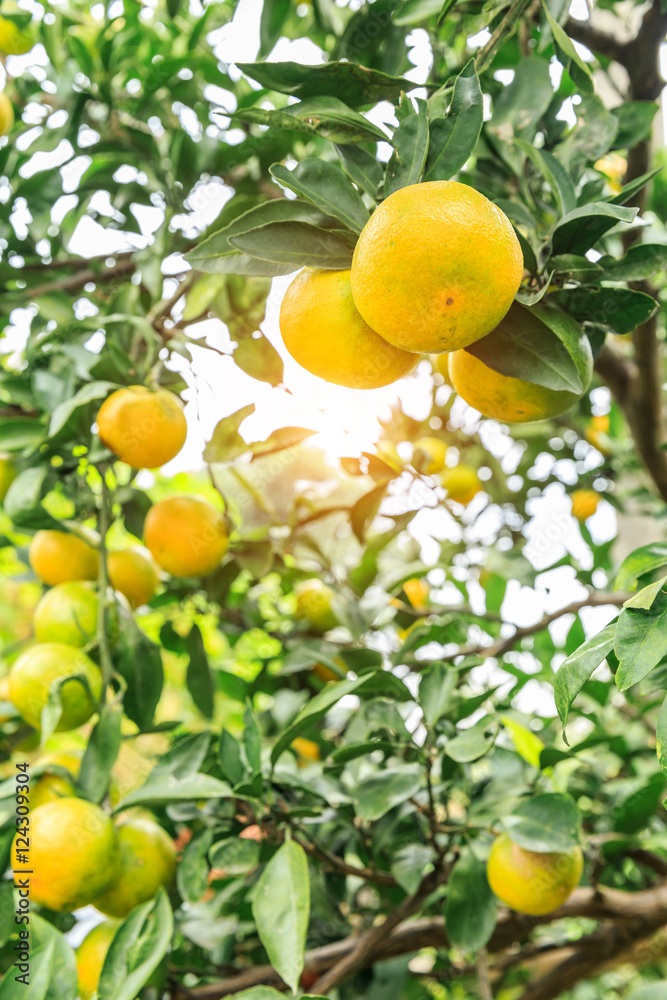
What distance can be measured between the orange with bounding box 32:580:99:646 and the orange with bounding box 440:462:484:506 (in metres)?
0.77

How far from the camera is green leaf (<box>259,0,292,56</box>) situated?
3.47 ft

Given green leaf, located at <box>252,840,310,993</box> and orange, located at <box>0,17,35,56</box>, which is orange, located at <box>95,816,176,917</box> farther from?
orange, located at <box>0,17,35,56</box>

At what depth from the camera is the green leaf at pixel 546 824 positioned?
703mm

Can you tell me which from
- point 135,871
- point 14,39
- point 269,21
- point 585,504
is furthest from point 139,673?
point 14,39

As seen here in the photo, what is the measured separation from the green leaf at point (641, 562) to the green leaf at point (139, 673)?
22.7 inches

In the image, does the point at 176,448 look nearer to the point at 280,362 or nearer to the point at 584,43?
the point at 280,362

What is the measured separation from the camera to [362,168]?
592 mm

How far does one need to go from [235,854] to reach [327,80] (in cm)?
76

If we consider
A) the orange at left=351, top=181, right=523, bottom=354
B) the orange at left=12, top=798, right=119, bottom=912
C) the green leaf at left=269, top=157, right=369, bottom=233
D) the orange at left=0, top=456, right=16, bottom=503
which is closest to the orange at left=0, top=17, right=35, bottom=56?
the orange at left=0, top=456, right=16, bottom=503

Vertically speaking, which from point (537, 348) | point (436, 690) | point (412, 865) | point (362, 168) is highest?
point (362, 168)

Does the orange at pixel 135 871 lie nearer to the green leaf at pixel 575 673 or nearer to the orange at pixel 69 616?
the orange at pixel 69 616

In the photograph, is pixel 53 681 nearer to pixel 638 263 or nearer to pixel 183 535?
pixel 183 535

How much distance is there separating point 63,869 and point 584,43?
1136 millimetres

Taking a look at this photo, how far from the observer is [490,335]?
0.59 m
